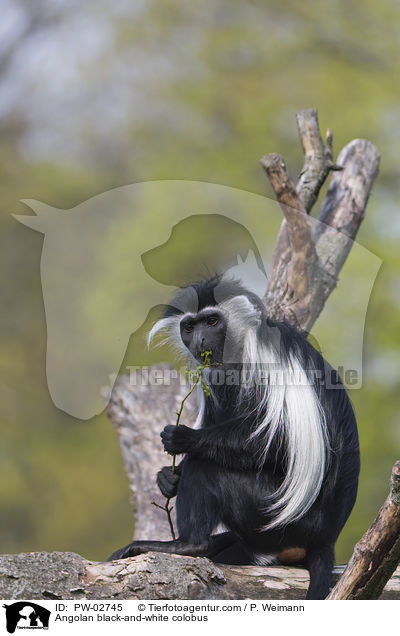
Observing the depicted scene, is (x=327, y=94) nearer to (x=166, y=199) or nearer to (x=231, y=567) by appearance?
(x=166, y=199)

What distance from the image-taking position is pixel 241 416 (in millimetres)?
1803

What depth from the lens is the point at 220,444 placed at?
173 centimetres

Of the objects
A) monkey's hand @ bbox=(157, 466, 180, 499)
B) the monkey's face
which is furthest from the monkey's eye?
monkey's hand @ bbox=(157, 466, 180, 499)

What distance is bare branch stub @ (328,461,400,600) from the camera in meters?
1.12

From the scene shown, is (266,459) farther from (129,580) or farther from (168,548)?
(129,580)

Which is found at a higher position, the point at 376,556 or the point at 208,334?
the point at 208,334

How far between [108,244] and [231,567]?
1.71m

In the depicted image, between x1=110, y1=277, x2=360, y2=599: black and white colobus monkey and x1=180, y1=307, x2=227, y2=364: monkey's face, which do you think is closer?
x1=110, y1=277, x2=360, y2=599: black and white colobus monkey

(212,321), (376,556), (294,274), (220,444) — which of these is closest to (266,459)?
(220,444)

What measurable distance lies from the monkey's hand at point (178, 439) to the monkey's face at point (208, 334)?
263mm
